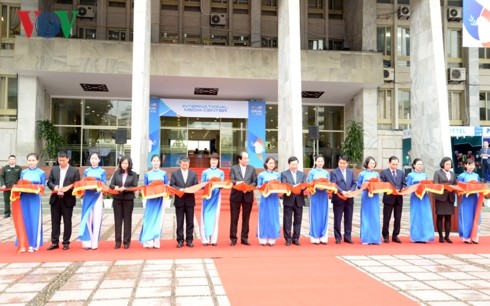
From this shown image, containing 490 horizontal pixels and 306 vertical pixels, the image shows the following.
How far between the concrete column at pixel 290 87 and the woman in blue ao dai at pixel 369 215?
734 centimetres

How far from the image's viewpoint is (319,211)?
306 inches

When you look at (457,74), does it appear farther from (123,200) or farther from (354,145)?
(123,200)

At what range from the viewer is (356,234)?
891 cm

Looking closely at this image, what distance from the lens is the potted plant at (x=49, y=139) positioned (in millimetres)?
19812

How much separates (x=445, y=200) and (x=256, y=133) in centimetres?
1573

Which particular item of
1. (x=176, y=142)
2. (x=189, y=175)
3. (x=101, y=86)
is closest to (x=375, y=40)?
(x=176, y=142)

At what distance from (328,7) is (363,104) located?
613 centimetres

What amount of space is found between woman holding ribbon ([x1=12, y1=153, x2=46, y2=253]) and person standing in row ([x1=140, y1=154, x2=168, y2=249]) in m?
1.64

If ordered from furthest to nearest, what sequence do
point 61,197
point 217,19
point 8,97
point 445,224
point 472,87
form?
point 472,87 < point 217,19 < point 8,97 < point 445,224 < point 61,197

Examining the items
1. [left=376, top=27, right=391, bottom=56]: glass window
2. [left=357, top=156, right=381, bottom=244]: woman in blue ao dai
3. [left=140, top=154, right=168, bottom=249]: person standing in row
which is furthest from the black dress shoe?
[left=376, top=27, right=391, bottom=56]: glass window

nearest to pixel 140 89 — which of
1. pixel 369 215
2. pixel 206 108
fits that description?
pixel 206 108

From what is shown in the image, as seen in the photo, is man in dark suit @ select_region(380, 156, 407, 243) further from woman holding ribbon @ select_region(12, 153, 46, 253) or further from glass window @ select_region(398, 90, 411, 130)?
glass window @ select_region(398, 90, 411, 130)

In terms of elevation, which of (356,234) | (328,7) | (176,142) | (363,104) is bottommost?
(356,234)

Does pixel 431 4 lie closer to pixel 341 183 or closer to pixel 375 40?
pixel 375 40
